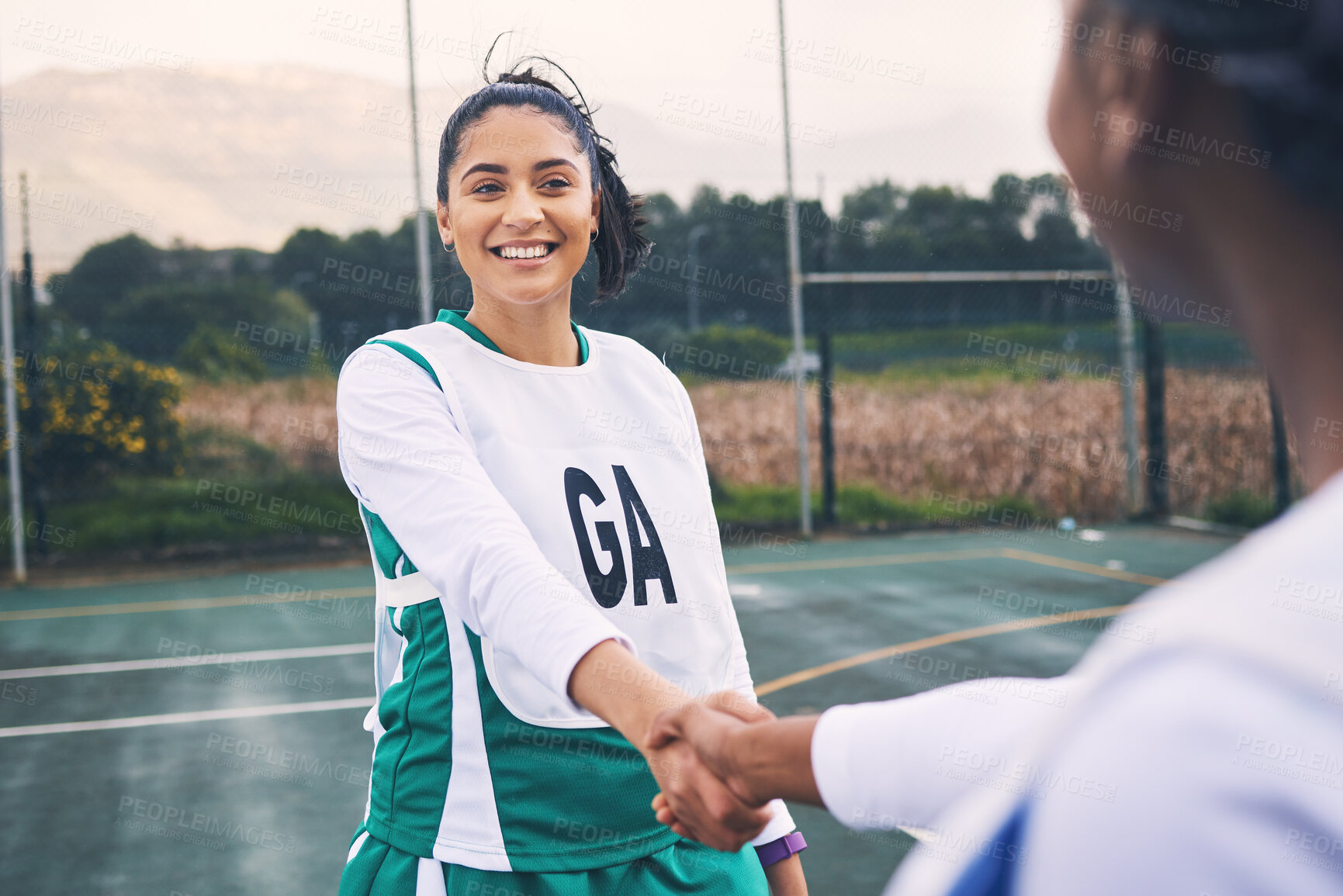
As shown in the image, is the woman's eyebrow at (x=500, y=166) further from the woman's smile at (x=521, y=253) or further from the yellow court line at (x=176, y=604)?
the yellow court line at (x=176, y=604)

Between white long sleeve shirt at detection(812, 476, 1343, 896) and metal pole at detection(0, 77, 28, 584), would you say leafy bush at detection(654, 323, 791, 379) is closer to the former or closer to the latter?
metal pole at detection(0, 77, 28, 584)

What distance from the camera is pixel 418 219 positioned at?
952 cm

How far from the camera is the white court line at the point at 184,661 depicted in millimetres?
6539

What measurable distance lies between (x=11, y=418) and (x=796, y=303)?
671 centimetres

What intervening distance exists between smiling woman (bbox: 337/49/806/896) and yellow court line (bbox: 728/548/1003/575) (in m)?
7.57

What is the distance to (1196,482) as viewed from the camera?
11.4m

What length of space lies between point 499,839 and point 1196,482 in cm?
1142

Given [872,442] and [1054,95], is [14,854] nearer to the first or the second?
[1054,95]

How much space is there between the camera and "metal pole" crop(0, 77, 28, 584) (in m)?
8.92

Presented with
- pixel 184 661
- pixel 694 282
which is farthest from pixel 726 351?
pixel 184 661

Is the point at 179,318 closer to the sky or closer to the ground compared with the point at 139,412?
closer to the sky

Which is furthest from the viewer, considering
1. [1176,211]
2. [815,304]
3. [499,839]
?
[815,304]

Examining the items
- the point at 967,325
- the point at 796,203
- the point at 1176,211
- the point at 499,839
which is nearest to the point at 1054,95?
the point at 1176,211

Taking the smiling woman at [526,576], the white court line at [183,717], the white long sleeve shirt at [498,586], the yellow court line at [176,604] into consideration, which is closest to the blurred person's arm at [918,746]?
the smiling woman at [526,576]
